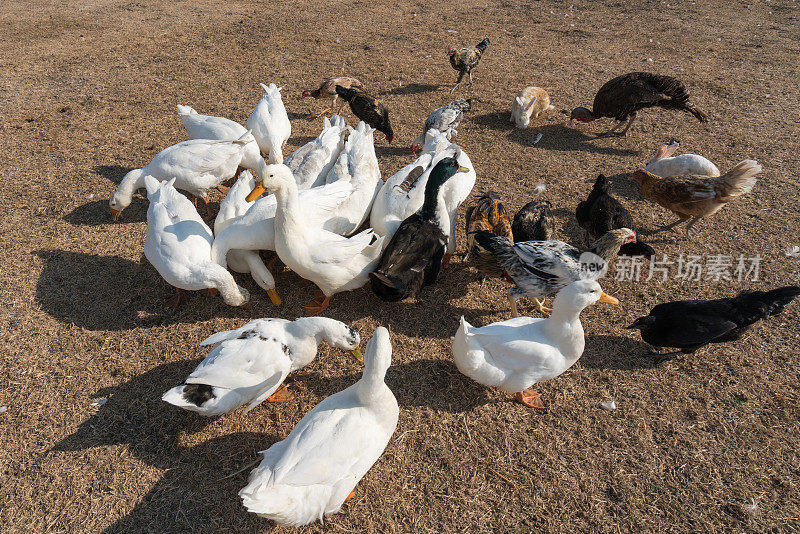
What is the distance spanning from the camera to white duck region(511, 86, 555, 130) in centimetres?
694

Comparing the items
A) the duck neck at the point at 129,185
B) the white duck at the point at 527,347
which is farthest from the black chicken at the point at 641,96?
the duck neck at the point at 129,185

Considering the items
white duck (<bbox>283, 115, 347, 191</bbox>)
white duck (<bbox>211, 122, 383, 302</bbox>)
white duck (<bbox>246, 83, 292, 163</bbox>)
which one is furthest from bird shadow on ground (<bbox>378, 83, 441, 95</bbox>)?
white duck (<bbox>211, 122, 383, 302</bbox>)

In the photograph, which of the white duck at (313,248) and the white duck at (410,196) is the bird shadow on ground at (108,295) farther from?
the white duck at (410,196)

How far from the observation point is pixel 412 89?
812 centimetres

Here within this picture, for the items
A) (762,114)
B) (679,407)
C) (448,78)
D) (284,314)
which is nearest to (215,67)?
(448,78)

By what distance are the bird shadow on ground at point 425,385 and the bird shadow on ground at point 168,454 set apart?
1.94 ft

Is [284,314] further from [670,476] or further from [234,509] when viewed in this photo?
[670,476]

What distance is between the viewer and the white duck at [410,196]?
15.2ft

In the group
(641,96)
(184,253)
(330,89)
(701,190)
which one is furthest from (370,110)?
(701,190)

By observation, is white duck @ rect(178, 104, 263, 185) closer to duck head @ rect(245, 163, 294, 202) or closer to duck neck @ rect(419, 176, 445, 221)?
duck head @ rect(245, 163, 294, 202)

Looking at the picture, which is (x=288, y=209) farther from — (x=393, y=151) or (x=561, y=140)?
(x=561, y=140)

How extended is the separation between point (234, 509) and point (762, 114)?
30.6 feet

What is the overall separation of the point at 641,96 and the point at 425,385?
221 inches

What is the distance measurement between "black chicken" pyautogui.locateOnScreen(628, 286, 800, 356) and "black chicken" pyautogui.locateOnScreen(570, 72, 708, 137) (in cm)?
394
